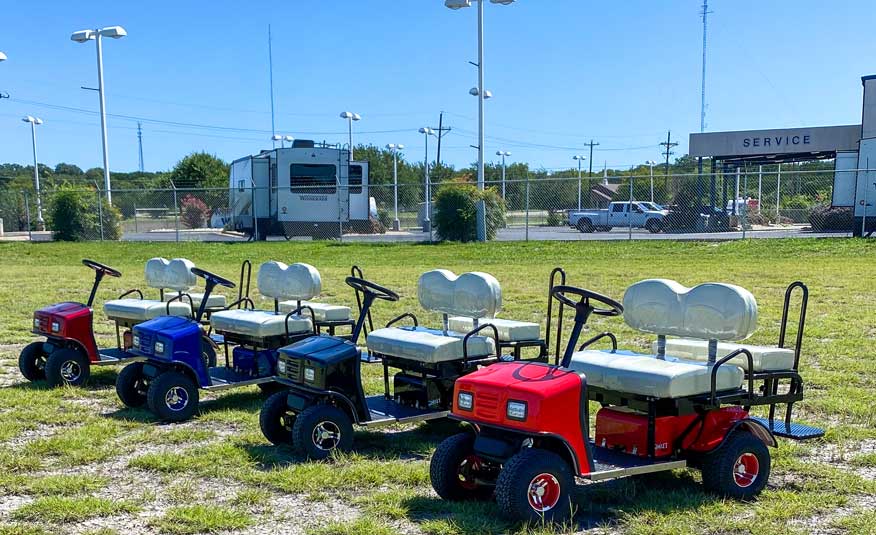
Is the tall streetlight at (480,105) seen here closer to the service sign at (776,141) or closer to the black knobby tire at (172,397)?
the service sign at (776,141)

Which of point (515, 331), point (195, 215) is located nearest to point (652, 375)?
point (515, 331)

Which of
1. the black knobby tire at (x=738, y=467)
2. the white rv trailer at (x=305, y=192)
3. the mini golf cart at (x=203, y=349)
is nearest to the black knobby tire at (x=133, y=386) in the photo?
the mini golf cart at (x=203, y=349)

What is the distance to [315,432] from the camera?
5.44 meters

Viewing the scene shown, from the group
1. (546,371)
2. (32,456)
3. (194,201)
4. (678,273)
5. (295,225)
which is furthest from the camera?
(194,201)

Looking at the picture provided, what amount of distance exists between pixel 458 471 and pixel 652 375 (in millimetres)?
1164

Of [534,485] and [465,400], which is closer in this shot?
[534,485]

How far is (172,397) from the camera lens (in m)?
6.55

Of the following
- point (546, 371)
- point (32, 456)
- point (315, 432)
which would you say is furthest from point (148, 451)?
point (546, 371)

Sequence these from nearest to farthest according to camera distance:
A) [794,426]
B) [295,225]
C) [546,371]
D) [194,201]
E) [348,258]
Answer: [546,371] → [794,426] → [348,258] → [295,225] → [194,201]

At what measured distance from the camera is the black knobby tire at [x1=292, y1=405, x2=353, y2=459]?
5.37 m

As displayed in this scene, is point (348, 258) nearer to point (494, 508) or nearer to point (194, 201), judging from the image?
point (494, 508)

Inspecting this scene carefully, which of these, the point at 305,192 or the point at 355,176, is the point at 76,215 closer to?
the point at 305,192

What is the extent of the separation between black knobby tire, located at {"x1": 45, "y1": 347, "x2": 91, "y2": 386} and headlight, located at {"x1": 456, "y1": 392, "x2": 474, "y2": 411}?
4.66m

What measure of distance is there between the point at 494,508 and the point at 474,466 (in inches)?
10.8
